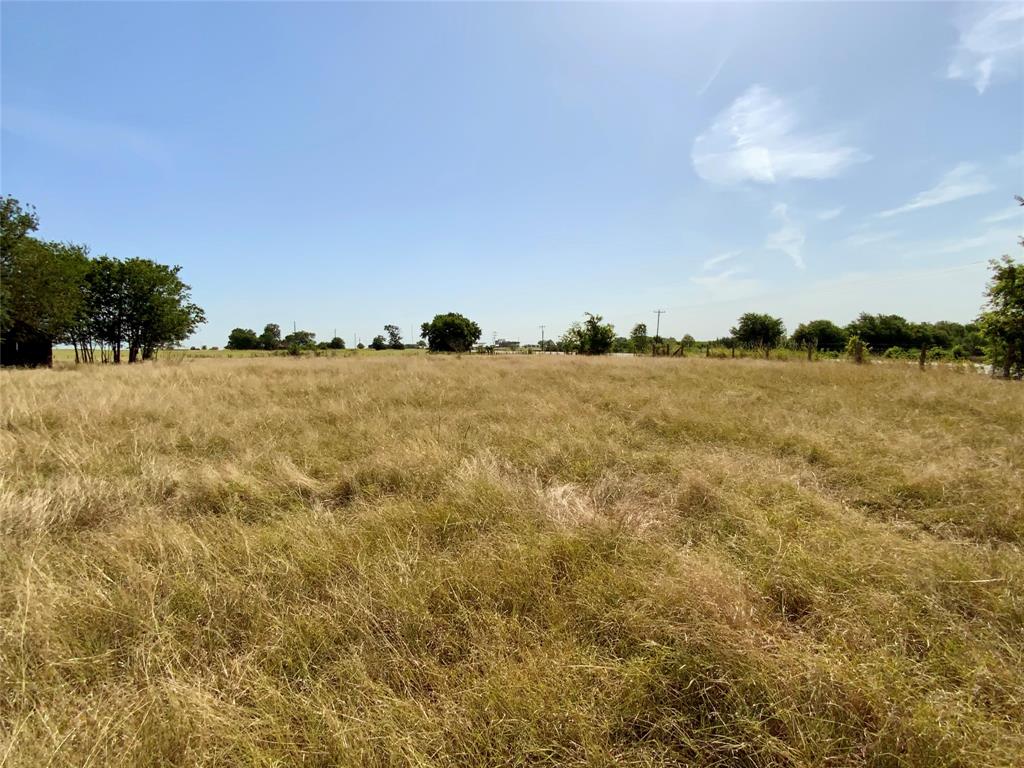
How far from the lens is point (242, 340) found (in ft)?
319

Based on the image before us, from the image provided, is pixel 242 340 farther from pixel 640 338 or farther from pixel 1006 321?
pixel 1006 321

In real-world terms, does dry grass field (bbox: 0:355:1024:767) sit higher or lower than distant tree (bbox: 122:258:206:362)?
lower

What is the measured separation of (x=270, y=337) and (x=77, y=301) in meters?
84.8

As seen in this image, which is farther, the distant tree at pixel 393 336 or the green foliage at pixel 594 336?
the distant tree at pixel 393 336

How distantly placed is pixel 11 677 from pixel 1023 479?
7583 mm

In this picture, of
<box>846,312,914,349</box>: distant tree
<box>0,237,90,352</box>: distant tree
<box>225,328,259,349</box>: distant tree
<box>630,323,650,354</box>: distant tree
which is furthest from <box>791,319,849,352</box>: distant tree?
<box>225,328,259,349</box>: distant tree

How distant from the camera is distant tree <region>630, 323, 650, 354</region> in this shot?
59484 mm

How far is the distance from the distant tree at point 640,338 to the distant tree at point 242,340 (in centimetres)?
8983

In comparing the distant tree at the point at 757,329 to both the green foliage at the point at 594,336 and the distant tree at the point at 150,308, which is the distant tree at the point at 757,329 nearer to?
the green foliage at the point at 594,336

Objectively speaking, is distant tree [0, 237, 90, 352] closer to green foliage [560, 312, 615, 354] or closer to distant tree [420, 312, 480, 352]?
green foliage [560, 312, 615, 354]

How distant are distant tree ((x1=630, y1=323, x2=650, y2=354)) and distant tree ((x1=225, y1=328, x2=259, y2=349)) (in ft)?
295

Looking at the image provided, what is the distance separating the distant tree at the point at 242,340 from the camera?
97.2 metres

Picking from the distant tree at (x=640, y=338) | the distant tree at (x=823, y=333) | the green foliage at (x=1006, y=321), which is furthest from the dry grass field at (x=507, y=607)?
the distant tree at (x=823, y=333)

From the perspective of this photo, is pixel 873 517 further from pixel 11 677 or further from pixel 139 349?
pixel 139 349
